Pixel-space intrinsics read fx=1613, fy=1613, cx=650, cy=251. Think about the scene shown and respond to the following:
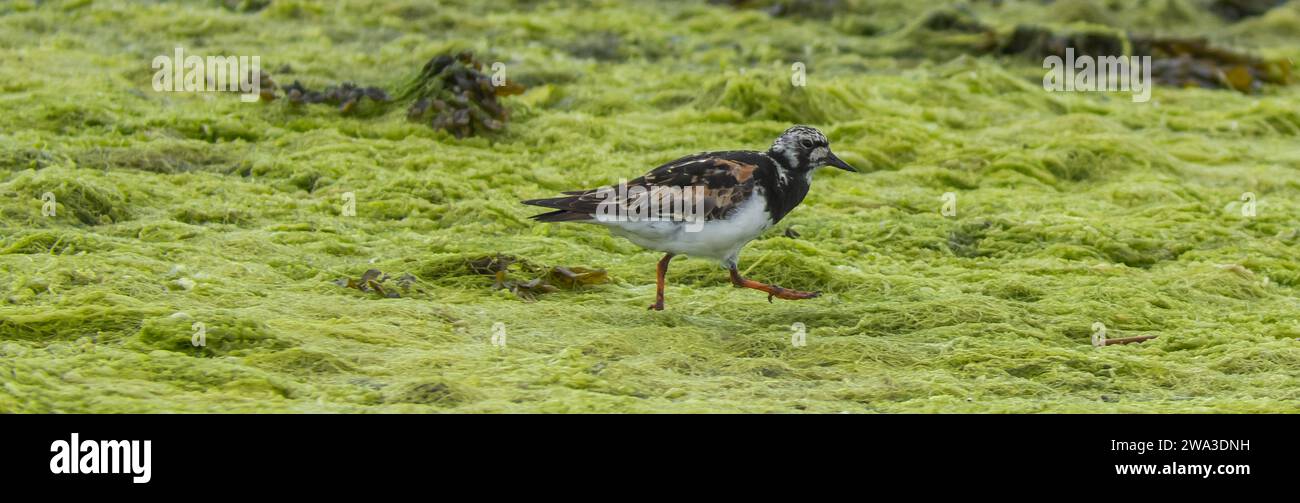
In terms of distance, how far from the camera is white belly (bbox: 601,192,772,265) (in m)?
7.98

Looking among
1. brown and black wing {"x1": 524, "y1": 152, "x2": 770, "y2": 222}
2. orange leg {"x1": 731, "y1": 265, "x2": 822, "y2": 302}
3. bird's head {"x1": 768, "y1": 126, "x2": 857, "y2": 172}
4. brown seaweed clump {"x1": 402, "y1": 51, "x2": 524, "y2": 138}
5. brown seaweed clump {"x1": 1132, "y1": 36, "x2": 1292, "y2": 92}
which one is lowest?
orange leg {"x1": 731, "y1": 265, "x2": 822, "y2": 302}

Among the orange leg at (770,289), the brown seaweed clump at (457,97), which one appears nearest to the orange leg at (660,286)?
the orange leg at (770,289)

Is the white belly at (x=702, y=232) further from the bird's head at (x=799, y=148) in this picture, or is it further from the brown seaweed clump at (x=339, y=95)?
the brown seaweed clump at (x=339, y=95)

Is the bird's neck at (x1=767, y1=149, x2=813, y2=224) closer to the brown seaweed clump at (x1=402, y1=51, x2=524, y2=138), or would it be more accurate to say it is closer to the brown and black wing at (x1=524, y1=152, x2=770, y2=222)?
the brown and black wing at (x1=524, y1=152, x2=770, y2=222)

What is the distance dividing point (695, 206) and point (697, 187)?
0.44ft

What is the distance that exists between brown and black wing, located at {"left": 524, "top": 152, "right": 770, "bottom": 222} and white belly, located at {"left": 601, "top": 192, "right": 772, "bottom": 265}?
46 millimetres

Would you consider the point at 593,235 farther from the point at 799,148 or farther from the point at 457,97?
the point at 457,97

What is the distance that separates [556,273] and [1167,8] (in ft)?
49.1

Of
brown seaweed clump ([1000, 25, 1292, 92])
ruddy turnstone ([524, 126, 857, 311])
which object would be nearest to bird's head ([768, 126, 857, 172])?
ruddy turnstone ([524, 126, 857, 311])

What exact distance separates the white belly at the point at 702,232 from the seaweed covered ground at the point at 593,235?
360mm

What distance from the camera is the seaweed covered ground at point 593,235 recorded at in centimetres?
681

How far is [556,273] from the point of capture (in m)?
8.58

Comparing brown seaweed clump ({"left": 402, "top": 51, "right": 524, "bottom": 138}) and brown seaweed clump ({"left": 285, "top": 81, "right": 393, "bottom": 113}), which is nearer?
brown seaweed clump ({"left": 402, "top": 51, "right": 524, "bottom": 138})
